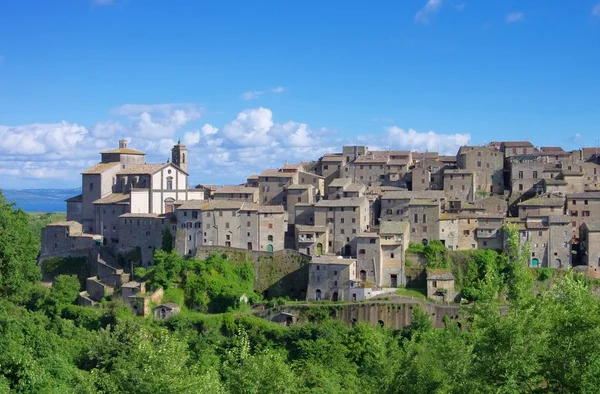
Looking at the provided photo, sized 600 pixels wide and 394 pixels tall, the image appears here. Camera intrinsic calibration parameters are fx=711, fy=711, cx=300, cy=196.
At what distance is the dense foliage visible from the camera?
21844 mm

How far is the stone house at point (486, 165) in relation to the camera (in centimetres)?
6981

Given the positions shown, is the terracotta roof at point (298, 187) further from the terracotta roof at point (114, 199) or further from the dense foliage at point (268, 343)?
the terracotta roof at point (114, 199)

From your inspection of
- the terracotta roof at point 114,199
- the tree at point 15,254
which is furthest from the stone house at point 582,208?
the tree at point 15,254

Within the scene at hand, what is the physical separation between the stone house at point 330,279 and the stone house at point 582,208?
20186 millimetres

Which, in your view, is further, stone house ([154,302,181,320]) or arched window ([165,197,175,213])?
arched window ([165,197,175,213])

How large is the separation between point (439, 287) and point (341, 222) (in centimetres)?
980

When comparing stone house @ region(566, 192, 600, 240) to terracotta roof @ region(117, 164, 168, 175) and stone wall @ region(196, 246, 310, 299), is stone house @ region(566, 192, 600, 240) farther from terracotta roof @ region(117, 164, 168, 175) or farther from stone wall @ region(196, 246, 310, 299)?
terracotta roof @ region(117, 164, 168, 175)

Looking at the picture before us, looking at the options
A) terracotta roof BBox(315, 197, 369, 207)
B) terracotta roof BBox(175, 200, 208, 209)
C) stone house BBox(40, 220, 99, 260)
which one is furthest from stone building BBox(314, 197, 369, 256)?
stone house BBox(40, 220, 99, 260)

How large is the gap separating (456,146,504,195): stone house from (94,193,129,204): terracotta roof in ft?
106

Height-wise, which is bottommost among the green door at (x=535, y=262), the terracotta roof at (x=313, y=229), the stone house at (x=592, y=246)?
the green door at (x=535, y=262)

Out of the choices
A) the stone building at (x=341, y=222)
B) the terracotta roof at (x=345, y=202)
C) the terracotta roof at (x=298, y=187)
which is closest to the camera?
the stone building at (x=341, y=222)

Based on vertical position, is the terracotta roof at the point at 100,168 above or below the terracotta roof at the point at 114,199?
above

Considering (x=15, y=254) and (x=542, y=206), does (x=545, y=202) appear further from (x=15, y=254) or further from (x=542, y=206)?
(x=15, y=254)

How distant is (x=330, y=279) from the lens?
55531mm
